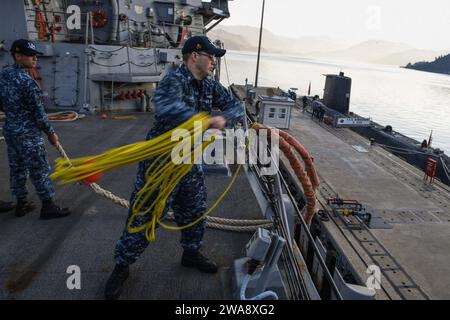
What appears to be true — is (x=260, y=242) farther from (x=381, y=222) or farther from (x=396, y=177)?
(x=396, y=177)

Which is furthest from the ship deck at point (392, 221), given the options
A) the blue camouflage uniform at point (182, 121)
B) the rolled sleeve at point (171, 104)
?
the rolled sleeve at point (171, 104)

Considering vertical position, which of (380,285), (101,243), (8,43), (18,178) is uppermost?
(8,43)

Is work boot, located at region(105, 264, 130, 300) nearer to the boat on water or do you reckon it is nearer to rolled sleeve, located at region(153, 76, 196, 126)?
the boat on water

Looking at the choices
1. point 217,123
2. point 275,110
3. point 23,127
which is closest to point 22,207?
point 23,127

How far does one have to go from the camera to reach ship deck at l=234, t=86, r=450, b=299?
5141 millimetres

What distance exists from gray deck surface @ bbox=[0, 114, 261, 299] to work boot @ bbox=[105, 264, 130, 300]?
0.11 m

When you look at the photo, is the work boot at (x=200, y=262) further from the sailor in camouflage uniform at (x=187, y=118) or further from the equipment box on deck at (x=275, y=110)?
the equipment box on deck at (x=275, y=110)

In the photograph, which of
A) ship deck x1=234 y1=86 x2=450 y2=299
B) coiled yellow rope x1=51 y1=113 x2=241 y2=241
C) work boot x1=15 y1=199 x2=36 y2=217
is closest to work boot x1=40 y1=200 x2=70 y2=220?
work boot x1=15 y1=199 x2=36 y2=217

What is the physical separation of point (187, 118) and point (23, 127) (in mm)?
2228

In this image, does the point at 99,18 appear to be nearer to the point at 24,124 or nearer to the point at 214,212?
the point at 24,124

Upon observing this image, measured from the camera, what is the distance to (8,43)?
28.9 ft
